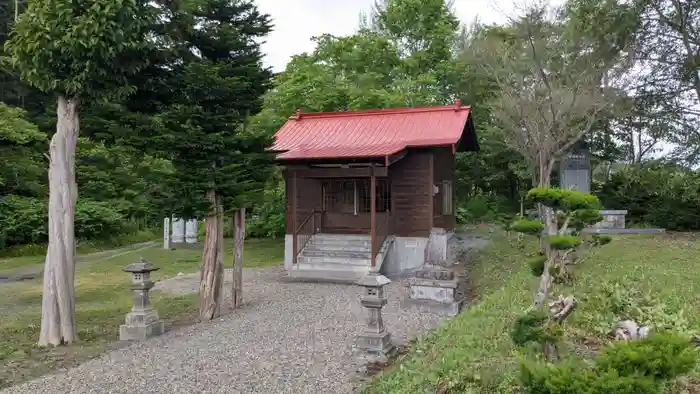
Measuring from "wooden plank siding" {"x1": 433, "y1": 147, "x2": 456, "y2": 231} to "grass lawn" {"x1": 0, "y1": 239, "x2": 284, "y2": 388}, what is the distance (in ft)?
18.4

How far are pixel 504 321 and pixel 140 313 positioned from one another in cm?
567

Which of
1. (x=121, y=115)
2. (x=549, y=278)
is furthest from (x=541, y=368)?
(x=121, y=115)

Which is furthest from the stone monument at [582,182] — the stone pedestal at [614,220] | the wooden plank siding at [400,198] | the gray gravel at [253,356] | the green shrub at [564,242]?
the green shrub at [564,242]

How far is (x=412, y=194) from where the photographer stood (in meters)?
14.2

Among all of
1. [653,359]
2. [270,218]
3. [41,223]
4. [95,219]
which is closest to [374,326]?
[653,359]

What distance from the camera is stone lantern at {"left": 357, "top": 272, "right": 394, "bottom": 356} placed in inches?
262

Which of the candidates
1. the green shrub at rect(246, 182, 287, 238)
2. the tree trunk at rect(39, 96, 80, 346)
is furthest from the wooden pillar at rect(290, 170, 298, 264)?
the tree trunk at rect(39, 96, 80, 346)

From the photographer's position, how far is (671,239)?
47.2ft

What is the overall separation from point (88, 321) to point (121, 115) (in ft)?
13.3

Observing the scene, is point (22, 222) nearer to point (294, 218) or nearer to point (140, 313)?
point (294, 218)

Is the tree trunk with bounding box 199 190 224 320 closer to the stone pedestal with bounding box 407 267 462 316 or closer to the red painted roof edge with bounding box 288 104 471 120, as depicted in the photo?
the stone pedestal with bounding box 407 267 462 316

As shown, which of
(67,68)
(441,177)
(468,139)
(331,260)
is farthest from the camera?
(468,139)

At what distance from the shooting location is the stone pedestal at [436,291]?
30.5 ft

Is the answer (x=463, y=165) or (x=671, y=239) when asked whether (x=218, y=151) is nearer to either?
(x=671, y=239)
